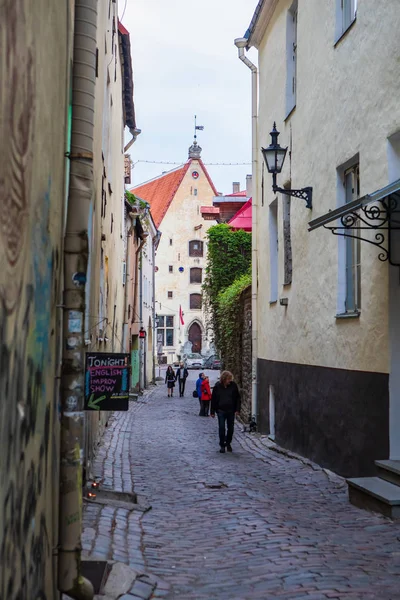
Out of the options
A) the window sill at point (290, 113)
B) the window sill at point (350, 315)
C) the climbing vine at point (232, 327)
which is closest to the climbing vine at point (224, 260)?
the climbing vine at point (232, 327)

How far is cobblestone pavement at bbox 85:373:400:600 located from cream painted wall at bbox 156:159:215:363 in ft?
174

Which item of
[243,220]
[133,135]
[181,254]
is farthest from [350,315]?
[181,254]

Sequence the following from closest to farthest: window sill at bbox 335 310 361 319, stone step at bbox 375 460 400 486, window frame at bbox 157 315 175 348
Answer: stone step at bbox 375 460 400 486
window sill at bbox 335 310 361 319
window frame at bbox 157 315 175 348

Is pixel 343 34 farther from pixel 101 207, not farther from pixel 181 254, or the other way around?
pixel 181 254

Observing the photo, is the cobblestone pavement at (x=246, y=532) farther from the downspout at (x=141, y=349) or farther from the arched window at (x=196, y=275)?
the arched window at (x=196, y=275)

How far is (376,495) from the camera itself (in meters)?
7.56

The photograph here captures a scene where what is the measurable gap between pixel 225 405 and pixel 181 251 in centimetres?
5249

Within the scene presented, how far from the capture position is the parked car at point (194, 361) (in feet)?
197

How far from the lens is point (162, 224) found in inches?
2566

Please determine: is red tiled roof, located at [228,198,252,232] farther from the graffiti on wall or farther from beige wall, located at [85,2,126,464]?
the graffiti on wall

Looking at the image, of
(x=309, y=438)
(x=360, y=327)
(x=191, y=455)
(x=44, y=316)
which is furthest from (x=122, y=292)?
(x=44, y=316)

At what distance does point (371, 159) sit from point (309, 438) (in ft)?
15.7

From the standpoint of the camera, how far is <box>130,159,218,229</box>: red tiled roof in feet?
212

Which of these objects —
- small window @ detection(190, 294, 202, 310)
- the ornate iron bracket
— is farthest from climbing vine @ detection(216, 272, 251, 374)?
small window @ detection(190, 294, 202, 310)
